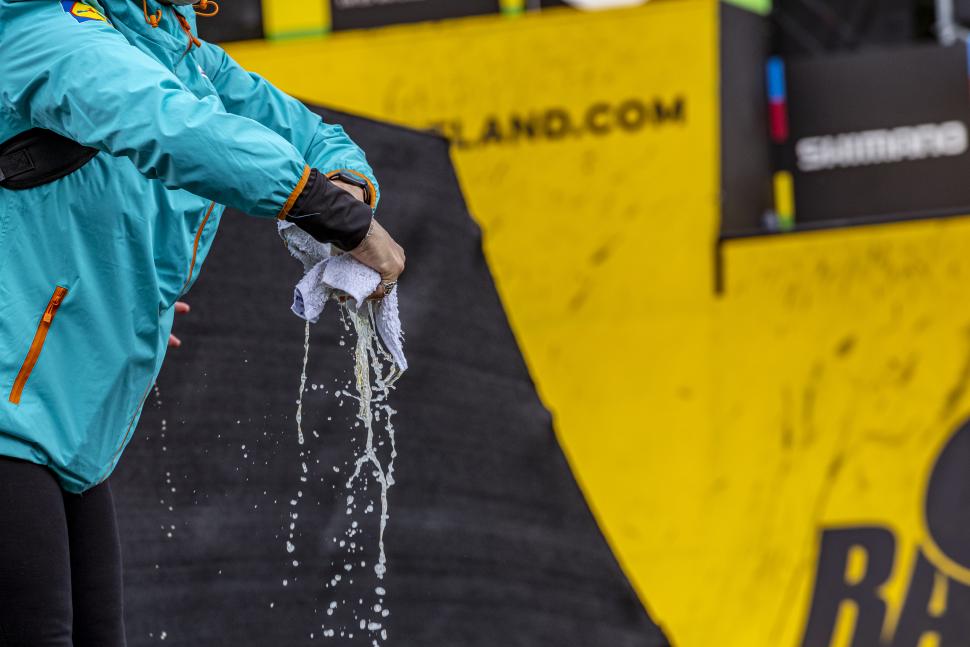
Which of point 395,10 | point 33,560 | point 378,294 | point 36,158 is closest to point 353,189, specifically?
point 378,294

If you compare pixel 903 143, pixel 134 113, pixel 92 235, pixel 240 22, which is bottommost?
pixel 903 143

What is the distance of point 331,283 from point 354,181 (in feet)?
0.43

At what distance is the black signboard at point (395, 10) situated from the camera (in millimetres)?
4938

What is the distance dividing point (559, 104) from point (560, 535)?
1.87 metres

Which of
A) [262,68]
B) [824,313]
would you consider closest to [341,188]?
[824,313]

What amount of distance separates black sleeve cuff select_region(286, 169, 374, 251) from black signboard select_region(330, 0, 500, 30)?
136 inches

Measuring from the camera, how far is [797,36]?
17.2 feet

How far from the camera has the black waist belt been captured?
1.55 m

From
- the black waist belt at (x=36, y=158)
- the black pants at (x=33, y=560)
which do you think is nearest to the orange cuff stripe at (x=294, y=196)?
the black waist belt at (x=36, y=158)

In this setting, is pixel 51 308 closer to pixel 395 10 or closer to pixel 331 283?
pixel 331 283

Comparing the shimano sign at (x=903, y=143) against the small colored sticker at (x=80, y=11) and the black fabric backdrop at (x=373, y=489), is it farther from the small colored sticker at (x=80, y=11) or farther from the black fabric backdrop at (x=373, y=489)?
the small colored sticker at (x=80, y=11)

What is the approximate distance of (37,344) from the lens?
155 centimetres

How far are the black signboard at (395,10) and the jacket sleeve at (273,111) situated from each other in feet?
10.3

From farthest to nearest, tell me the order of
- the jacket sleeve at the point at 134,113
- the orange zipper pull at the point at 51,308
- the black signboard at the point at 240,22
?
the black signboard at the point at 240,22
the orange zipper pull at the point at 51,308
the jacket sleeve at the point at 134,113
